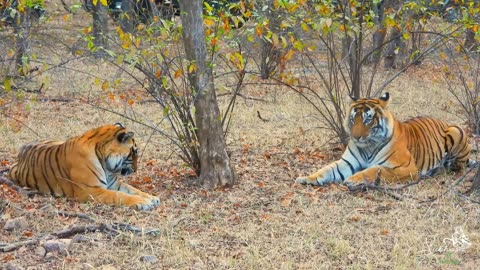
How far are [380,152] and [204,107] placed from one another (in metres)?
1.82

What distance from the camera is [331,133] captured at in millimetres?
9258

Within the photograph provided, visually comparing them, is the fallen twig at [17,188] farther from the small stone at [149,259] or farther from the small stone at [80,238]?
the small stone at [149,259]

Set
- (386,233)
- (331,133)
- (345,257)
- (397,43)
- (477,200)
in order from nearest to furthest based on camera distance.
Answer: (345,257) → (386,233) → (477,200) → (331,133) → (397,43)

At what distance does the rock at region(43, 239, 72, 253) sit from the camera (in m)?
4.89

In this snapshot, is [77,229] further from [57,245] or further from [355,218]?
[355,218]

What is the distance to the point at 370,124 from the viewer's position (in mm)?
6961

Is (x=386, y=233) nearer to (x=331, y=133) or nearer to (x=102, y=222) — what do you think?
(x=102, y=222)

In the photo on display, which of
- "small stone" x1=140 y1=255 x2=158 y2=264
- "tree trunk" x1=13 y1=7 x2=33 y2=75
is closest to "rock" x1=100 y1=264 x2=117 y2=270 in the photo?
"small stone" x1=140 y1=255 x2=158 y2=264

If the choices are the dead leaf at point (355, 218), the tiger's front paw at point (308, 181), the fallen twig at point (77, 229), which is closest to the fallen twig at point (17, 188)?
the fallen twig at point (77, 229)

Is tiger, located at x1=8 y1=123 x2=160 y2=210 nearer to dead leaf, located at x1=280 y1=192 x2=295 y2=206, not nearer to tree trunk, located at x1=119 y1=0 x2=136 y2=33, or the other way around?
dead leaf, located at x1=280 y1=192 x2=295 y2=206

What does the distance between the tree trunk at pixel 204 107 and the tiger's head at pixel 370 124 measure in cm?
129

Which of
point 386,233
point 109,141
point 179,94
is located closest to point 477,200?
point 386,233

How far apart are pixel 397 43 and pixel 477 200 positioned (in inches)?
394

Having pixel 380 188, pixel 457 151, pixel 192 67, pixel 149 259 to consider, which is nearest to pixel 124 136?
pixel 192 67
